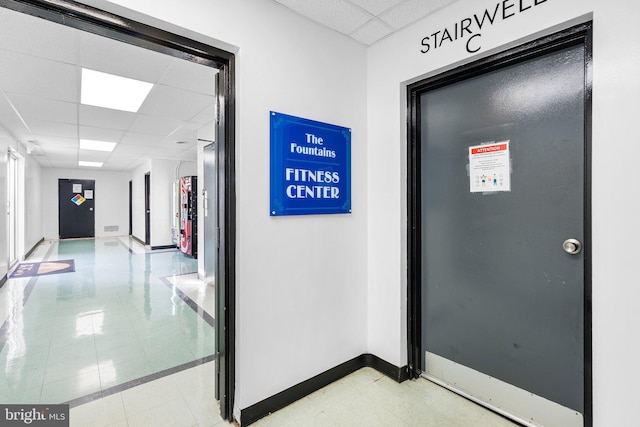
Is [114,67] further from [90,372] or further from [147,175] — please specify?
[147,175]

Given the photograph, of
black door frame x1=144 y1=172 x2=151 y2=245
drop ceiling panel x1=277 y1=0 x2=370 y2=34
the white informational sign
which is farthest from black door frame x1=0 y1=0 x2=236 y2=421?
black door frame x1=144 y1=172 x2=151 y2=245

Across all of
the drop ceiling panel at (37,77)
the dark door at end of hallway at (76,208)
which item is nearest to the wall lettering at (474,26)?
the drop ceiling panel at (37,77)

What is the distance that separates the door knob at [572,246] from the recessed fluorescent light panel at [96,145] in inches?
296

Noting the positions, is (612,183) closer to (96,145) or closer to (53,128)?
(53,128)

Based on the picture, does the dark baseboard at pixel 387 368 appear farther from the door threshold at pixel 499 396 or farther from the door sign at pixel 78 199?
the door sign at pixel 78 199

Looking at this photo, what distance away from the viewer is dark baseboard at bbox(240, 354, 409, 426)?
1893 mm

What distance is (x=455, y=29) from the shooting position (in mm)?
1983

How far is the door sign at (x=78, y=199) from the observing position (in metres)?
11.1

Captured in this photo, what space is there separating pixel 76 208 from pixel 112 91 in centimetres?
997

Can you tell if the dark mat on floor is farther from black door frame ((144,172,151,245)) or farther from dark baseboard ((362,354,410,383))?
dark baseboard ((362,354,410,383))

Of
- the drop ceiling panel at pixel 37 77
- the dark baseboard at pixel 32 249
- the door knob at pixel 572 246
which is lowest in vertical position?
the dark baseboard at pixel 32 249

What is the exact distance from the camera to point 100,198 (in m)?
11.6

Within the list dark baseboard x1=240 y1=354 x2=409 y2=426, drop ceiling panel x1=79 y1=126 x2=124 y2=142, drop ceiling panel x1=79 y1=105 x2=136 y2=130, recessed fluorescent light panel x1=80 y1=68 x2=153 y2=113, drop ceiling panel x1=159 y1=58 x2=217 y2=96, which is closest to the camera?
dark baseboard x1=240 y1=354 x2=409 y2=426

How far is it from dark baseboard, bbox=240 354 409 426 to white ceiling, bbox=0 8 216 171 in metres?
2.85
